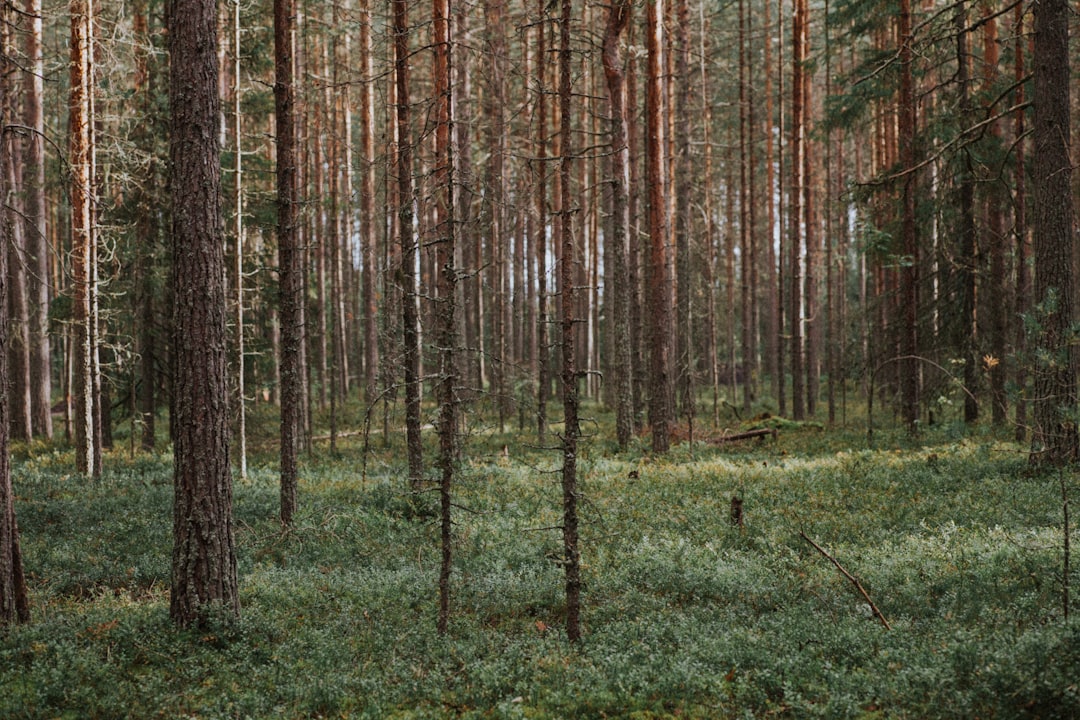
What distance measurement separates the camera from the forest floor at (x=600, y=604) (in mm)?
5699

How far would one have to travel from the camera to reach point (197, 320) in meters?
6.91

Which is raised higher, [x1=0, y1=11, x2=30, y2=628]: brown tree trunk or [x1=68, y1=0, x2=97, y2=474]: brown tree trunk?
[x1=68, y1=0, x2=97, y2=474]: brown tree trunk

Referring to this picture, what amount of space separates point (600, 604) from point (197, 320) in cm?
488

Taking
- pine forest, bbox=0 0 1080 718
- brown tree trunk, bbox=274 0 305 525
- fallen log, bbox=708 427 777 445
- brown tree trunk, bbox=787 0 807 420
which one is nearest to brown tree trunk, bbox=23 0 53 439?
pine forest, bbox=0 0 1080 718

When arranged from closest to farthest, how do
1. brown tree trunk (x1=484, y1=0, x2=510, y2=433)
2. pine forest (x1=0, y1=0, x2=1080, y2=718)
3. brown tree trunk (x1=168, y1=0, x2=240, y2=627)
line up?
pine forest (x1=0, y1=0, x2=1080, y2=718) → brown tree trunk (x1=168, y1=0, x2=240, y2=627) → brown tree trunk (x1=484, y1=0, x2=510, y2=433)

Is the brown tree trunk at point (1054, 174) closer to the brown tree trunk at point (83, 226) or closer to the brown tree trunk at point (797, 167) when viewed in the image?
the brown tree trunk at point (797, 167)

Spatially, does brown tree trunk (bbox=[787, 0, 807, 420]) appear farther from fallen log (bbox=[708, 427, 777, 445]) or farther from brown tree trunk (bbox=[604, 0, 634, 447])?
brown tree trunk (bbox=[604, 0, 634, 447])

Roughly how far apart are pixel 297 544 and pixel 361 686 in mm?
4870

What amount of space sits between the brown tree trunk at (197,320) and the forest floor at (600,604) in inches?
22.5

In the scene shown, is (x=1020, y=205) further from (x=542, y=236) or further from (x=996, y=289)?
(x=542, y=236)

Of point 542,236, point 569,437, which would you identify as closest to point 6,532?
point 569,437

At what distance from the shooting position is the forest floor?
570 cm

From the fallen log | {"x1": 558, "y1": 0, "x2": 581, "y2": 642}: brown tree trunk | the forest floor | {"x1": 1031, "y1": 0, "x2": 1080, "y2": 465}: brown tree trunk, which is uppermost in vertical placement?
{"x1": 1031, "y1": 0, "x2": 1080, "y2": 465}: brown tree trunk

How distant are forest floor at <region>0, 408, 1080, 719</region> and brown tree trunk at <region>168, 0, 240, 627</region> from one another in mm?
571
